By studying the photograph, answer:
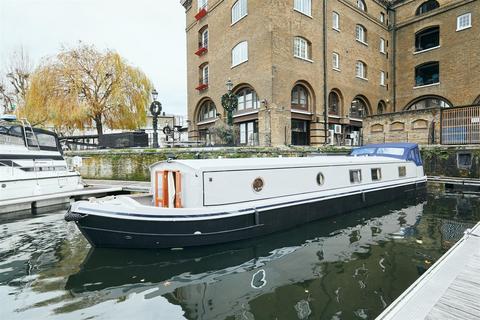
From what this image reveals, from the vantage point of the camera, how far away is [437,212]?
9.36m

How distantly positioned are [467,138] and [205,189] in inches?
660

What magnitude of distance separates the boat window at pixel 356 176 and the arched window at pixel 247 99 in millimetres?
12247

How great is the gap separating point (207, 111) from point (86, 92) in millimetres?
10825

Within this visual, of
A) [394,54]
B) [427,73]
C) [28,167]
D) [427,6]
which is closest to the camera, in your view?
[28,167]

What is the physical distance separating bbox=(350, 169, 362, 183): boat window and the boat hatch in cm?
611

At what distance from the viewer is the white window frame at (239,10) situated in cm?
2102

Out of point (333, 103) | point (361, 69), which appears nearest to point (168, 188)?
point (333, 103)

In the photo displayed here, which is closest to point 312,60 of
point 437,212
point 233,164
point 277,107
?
point 277,107

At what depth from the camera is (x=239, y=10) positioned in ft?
71.3

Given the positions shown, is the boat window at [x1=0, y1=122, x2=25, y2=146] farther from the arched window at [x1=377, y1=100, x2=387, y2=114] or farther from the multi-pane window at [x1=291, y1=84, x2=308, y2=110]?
the arched window at [x1=377, y1=100, x2=387, y2=114]

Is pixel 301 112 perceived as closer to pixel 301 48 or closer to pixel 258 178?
pixel 301 48

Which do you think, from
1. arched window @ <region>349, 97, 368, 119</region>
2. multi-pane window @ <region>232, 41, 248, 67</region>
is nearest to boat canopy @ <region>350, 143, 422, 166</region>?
multi-pane window @ <region>232, 41, 248, 67</region>

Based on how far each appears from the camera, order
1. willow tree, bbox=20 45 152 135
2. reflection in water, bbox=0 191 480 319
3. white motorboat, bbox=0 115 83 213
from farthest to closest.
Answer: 1. willow tree, bbox=20 45 152 135
2. white motorboat, bbox=0 115 83 213
3. reflection in water, bbox=0 191 480 319

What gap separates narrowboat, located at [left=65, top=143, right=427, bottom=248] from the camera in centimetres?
572
